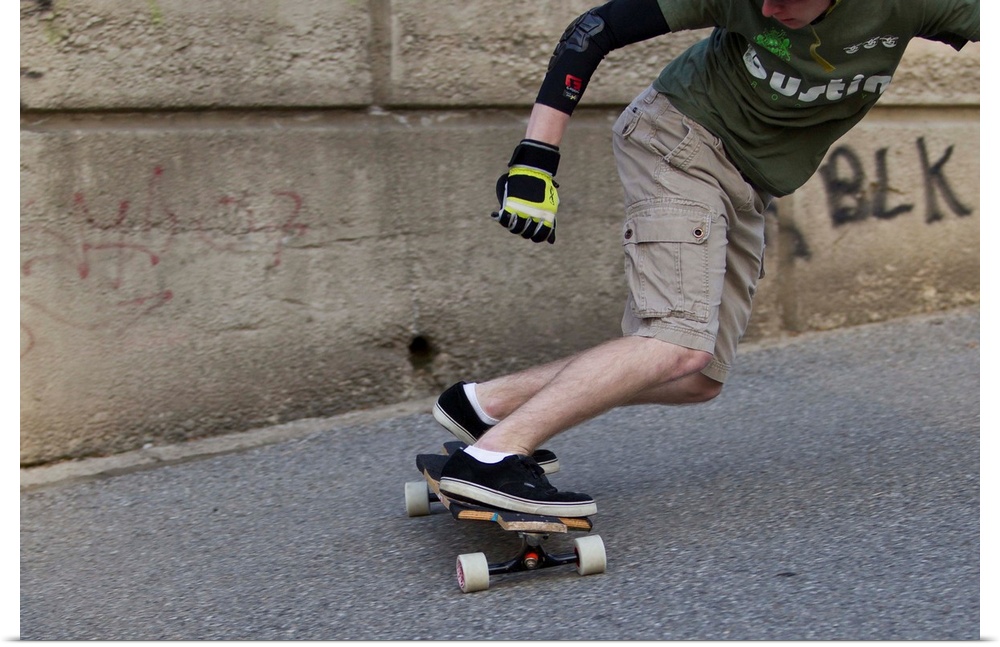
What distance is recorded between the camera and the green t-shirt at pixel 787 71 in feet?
9.32

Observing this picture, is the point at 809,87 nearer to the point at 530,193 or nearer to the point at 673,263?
the point at 673,263

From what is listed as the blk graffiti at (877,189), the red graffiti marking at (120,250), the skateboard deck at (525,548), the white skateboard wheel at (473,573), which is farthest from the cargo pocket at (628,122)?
the blk graffiti at (877,189)

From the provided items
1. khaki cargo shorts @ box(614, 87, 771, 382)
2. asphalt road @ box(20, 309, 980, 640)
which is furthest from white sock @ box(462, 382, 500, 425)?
khaki cargo shorts @ box(614, 87, 771, 382)

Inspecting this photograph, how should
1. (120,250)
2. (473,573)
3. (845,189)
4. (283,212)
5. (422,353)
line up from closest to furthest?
(473,573), (120,250), (283,212), (422,353), (845,189)

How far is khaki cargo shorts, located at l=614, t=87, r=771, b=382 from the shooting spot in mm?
2969

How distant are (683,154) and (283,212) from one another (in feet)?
6.04

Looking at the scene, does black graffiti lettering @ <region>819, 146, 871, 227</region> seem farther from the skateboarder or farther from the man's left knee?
the man's left knee

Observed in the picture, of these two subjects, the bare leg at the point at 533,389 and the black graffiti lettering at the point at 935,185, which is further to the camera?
the black graffiti lettering at the point at 935,185

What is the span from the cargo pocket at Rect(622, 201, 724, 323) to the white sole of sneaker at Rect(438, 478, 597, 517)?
21.9 inches

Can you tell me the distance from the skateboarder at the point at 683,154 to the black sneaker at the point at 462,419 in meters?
0.02

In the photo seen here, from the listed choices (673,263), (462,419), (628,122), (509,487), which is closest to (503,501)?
(509,487)

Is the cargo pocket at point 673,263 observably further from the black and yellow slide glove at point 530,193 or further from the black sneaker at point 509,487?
the black sneaker at point 509,487

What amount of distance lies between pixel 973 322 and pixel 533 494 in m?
3.44

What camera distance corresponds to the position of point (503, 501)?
9.34 ft
